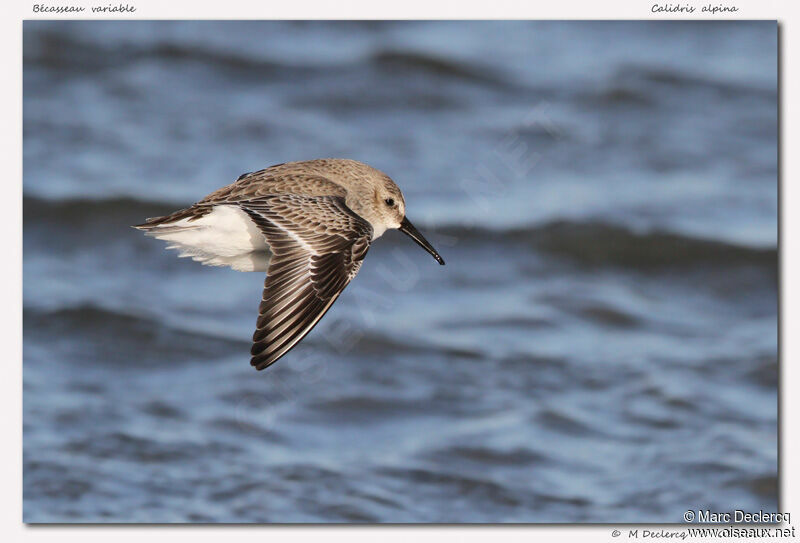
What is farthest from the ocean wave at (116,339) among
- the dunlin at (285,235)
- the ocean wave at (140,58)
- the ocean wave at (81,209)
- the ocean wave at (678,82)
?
the ocean wave at (678,82)

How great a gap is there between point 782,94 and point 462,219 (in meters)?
3.93

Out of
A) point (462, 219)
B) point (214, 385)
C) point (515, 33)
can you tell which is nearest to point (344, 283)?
point (214, 385)

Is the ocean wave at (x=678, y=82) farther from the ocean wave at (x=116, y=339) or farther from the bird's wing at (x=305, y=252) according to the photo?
the bird's wing at (x=305, y=252)

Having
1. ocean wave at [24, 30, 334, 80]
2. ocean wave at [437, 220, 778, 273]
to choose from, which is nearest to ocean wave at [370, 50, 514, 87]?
ocean wave at [24, 30, 334, 80]

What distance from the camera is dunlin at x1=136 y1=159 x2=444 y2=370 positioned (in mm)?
3109

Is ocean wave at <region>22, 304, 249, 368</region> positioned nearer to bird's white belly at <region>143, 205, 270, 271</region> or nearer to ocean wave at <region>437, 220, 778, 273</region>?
ocean wave at <region>437, 220, 778, 273</region>

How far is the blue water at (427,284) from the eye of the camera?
721 centimetres

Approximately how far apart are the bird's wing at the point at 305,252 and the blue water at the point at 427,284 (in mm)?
3596

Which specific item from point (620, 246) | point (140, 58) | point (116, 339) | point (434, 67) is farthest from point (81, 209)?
point (620, 246)

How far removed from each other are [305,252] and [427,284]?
256 inches

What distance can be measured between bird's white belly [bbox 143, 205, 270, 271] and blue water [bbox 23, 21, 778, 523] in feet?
11.6

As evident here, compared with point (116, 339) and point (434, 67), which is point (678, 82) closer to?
point (434, 67)

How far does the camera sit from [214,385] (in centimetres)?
819

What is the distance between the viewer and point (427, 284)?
32.1 feet
